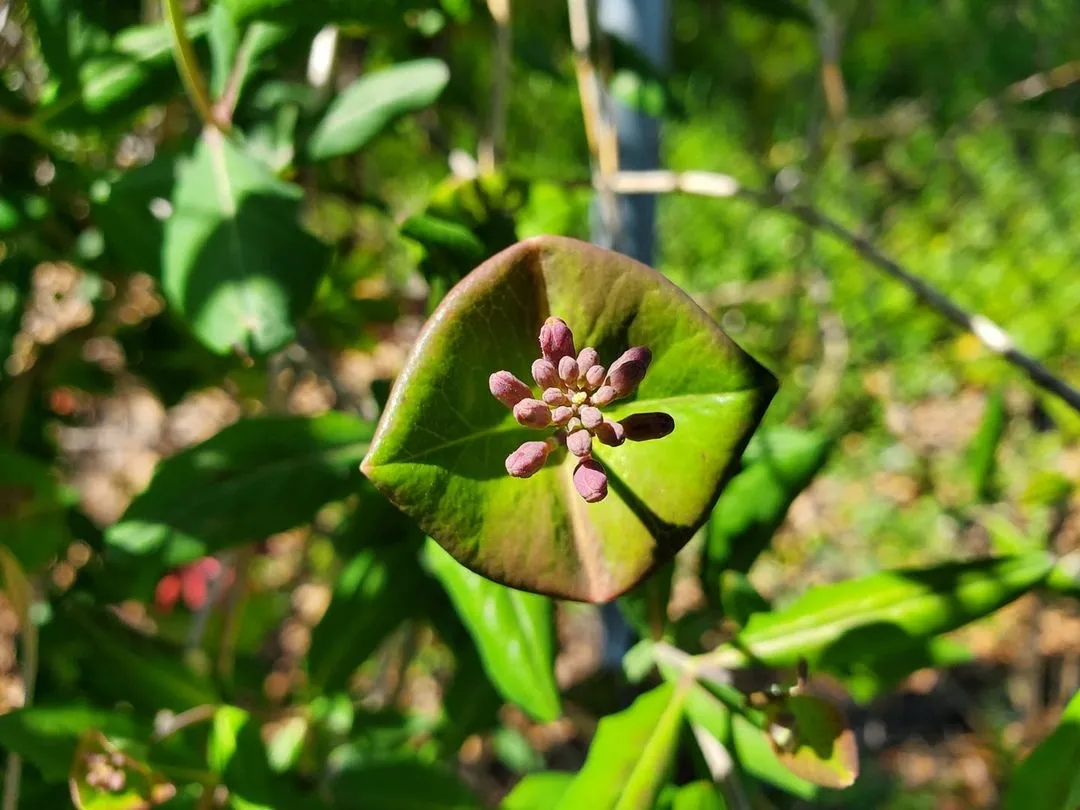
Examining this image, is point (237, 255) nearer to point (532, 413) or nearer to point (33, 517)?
point (532, 413)

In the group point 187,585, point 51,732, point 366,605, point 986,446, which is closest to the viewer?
point 51,732

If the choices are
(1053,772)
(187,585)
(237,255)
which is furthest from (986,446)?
(187,585)

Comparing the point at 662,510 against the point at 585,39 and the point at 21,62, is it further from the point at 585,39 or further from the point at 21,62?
the point at 21,62

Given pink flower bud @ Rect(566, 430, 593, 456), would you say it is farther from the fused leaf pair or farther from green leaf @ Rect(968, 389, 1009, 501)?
green leaf @ Rect(968, 389, 1009, 501)

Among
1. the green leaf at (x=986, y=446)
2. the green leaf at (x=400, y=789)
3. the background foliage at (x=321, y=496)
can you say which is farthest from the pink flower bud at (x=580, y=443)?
the green leaf at (x=986, y=446)

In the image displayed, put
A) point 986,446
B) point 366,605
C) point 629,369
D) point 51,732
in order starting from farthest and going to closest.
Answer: point 986,446 → point 366,605 → point 51,732 → point 629,369

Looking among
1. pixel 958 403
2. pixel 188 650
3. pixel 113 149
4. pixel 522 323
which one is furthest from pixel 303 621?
pixel 958 403

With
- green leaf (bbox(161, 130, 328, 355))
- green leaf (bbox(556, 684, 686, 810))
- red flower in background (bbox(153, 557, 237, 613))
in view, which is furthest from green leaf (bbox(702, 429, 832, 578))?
red flower in background (bbox(153, 557, 237, 613))
